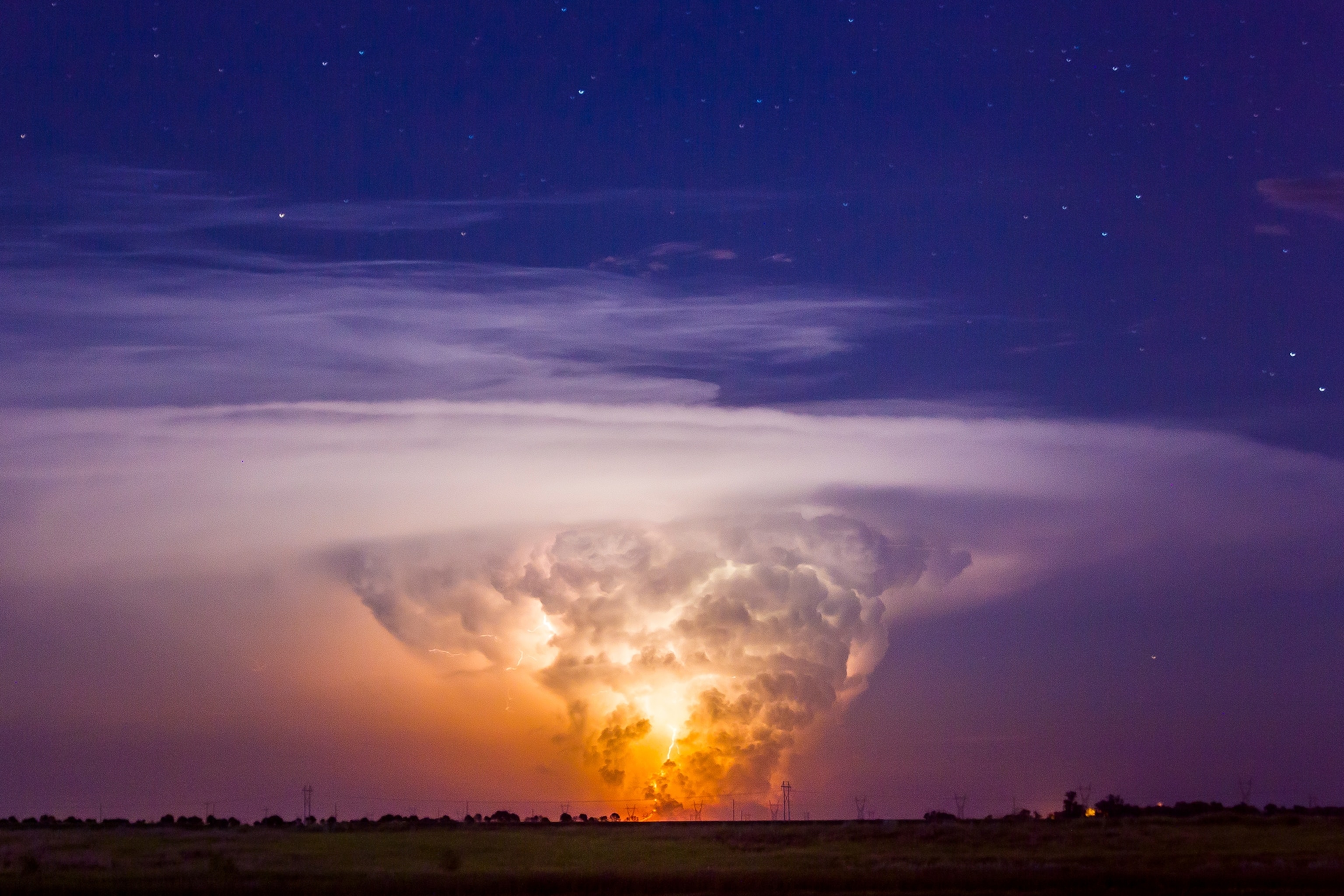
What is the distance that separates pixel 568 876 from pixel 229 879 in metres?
12.2

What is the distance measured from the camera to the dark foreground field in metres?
50.8

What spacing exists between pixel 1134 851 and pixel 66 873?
4651 cm

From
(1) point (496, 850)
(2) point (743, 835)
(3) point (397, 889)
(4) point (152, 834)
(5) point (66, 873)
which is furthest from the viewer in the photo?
(4) point (152, 834)

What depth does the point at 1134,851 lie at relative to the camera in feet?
229

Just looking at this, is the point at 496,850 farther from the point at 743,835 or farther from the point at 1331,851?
the point at 1331,851

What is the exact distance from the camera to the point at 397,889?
5000cm

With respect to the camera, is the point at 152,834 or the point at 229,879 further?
the point at 152,834

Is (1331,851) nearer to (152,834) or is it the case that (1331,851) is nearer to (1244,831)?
(1244,831)

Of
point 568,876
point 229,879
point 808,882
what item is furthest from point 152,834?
point 808,882

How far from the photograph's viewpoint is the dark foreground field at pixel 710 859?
5078 centimetres

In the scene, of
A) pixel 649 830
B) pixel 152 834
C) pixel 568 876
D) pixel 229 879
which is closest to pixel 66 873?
pixel 229 879

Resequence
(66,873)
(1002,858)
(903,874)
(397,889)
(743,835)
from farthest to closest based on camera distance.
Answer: (743,835) < (1002,858) < (66,873) < (903,874) < (397,889)

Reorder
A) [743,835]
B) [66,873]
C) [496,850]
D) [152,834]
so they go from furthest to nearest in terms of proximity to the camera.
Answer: [152,834] → [743,835] → [496,850] → [66,873]

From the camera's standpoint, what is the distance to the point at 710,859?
6688cm
